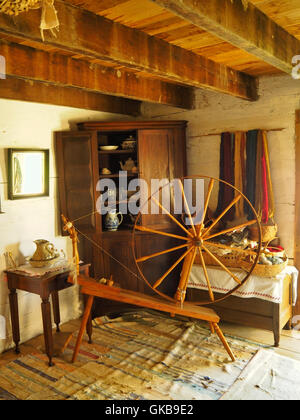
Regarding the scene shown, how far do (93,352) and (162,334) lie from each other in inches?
26.6

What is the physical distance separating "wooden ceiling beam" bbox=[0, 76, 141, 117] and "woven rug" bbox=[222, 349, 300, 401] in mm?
2857

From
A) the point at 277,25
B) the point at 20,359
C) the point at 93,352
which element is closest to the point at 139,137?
the point at 277,25

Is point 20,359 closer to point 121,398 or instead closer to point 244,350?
point 121,398

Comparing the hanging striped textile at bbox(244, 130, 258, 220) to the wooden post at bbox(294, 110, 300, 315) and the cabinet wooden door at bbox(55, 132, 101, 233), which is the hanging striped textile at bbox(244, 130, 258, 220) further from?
the cabinet wooden door at bbox(55, 132, 101, 233)

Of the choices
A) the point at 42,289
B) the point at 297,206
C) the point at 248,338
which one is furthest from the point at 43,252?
the point at 297,206

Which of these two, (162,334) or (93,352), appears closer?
(93,352)

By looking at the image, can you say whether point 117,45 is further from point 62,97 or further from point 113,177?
point 113,177

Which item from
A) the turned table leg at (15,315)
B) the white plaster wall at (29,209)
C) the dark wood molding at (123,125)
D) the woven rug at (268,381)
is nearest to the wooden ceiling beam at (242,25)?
the dark wood molding at (123,125)

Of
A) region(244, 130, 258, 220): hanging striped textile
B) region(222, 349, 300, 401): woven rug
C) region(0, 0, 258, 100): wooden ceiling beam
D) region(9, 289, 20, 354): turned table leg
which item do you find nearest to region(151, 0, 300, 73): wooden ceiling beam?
region(0, 0, 258, 100): wooden ceiling beam

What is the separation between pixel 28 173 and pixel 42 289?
3.62 ft

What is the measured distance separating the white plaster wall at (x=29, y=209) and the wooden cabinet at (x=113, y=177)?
153 millimetres

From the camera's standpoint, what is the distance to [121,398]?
2516 mm

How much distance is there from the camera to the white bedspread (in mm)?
3150

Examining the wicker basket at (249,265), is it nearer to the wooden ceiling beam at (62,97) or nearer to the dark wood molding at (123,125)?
the dark wood molding at (123,125)
